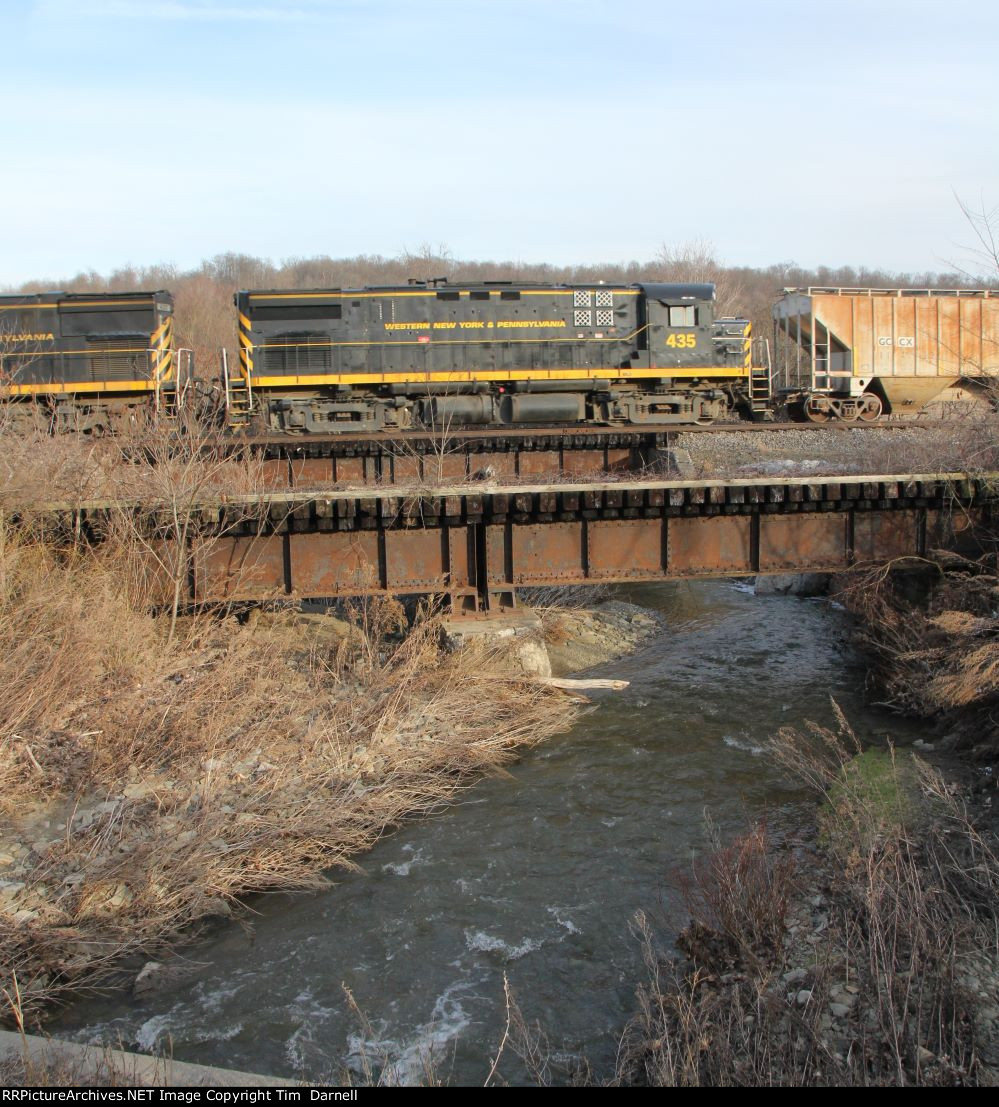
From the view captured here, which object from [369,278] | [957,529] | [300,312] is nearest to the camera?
[957,529]

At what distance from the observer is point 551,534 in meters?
11.4

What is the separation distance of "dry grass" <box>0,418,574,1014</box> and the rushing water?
41cm

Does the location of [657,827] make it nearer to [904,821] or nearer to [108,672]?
[904,821]

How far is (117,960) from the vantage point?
19.9 feet

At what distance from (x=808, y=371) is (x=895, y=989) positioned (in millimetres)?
23855

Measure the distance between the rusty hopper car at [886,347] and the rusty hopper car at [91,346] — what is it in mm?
17290

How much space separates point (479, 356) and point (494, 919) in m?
17.7

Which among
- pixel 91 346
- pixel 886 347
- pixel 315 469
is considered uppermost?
pixel 91 346

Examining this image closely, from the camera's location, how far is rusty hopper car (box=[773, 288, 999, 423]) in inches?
974

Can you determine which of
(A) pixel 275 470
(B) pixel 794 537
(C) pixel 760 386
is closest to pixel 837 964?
(B) pixel 794 537

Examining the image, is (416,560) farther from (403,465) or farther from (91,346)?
(91,346)

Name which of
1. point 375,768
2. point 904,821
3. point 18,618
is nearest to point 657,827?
point 904,821

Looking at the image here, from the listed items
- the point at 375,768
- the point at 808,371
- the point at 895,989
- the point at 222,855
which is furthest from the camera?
the point at 808,371

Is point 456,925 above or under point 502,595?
under
